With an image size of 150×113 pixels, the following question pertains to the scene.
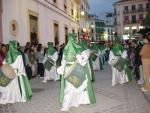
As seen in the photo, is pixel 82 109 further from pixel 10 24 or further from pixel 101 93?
pixel 10 24

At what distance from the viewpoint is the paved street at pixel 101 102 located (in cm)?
923

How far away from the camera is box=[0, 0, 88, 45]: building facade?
1723 centimetres

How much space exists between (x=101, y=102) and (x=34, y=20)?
12.3 m

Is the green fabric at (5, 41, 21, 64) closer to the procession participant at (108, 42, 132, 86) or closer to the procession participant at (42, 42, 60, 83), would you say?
the procession participant at (108, 42, 132, 86)

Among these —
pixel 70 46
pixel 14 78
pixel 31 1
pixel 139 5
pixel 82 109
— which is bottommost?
pixel 82 109

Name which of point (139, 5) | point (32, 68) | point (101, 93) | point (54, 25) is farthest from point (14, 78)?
point (139, 5)

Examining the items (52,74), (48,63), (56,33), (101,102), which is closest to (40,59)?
(48,63)

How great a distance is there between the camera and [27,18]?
19859 mm

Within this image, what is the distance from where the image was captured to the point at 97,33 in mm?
97438

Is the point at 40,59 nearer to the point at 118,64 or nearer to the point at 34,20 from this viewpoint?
the point at 34,20

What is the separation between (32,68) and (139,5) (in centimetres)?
7803

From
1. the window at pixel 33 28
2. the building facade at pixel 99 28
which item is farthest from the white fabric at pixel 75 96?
the building facade at pixel 99 28

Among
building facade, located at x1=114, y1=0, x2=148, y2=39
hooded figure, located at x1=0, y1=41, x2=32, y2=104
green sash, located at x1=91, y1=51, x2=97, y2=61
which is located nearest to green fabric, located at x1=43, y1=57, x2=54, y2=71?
hooded figure, located at x1=0, y1=41, x2=32, y2=104

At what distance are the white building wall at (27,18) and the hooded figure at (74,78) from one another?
768cm
